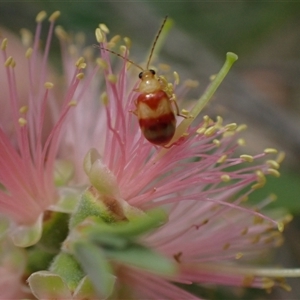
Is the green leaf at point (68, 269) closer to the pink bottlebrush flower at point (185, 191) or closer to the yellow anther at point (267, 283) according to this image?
the pink bottlebrush flower at point (185, 191)

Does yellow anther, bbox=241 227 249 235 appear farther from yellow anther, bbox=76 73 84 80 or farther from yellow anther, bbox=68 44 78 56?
yellow anther, bbox=68 44 78 56

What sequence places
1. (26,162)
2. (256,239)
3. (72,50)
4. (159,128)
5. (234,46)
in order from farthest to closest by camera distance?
(234,46)
(72,50)
(256,239)
(26,162)
(159,128)

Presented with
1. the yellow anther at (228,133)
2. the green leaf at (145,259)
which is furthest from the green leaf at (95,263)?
the yellow anther at (228,133)

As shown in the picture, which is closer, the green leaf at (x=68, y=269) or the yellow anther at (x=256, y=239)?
the green leaf at (x=68, y=269)

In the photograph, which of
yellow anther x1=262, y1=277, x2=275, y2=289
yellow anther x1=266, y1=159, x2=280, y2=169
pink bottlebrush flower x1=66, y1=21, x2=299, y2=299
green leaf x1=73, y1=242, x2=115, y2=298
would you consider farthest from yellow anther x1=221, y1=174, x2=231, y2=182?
green leaf x1=73, y1=242, x2=115, y2=298

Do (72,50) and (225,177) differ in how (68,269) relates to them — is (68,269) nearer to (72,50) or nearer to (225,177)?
(225,177)

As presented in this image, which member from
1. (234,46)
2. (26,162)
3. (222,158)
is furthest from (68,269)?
(234,46)

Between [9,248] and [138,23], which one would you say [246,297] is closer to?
[9,248]

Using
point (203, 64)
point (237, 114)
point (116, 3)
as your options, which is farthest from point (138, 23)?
point (237, 114)
